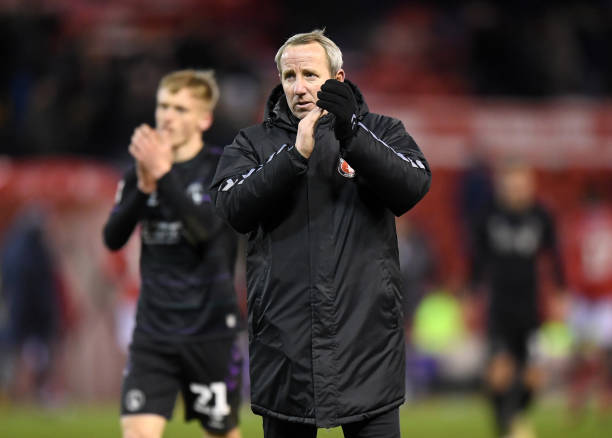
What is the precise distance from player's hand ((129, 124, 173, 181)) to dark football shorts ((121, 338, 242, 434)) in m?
0.94

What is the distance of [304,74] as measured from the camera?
13.5 ft

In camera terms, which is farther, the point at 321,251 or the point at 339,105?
the point at 321,251

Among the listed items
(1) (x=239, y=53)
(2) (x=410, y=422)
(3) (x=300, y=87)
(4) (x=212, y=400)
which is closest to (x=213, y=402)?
(4) (x=212, y=400)

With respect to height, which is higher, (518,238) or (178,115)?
(178,115)

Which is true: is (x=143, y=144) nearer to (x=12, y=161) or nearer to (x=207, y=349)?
(x=207, y=349)

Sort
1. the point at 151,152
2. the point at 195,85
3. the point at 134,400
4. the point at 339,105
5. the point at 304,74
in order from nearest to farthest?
the point at 339,105 < the point at 304,74 < the point at 151,152 < the point at 134,400 < the point at 195,85

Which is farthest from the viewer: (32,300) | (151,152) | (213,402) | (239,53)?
(239,53)

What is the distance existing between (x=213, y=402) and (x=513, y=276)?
166 inches

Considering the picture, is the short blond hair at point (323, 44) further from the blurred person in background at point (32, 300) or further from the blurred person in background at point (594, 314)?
the blurred person in background at point (32, 300)

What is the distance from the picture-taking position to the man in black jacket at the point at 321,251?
153 inches

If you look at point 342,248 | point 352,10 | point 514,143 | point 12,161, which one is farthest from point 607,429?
point 352,10

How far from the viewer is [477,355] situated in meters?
13.4

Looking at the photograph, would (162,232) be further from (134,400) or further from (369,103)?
(369,103)

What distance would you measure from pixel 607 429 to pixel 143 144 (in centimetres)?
662
